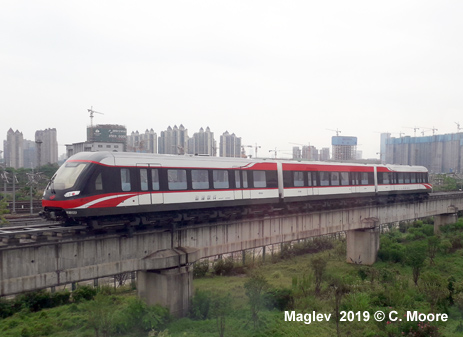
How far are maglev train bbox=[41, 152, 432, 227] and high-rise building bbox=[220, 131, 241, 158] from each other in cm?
6102

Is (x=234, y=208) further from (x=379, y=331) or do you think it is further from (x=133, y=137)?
(x=133, y=137)

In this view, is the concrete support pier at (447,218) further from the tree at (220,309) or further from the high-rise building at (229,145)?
the high-rise building at (229,145)

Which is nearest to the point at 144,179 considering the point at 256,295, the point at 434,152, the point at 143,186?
the point at 143,186

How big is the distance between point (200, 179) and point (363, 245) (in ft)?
58.8

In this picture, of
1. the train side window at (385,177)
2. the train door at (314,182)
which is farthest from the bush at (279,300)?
the train side window at (385,177)

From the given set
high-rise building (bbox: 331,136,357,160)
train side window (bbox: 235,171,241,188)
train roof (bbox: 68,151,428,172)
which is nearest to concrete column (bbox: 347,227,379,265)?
train roof (bbox: 68,151,428,172)

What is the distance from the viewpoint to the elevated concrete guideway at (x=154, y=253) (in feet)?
39.4

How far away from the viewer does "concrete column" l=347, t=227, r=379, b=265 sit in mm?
29484

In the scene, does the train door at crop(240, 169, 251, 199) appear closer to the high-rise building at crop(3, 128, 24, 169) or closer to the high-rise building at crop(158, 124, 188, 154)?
the high-rise building at crop(158, 124, 188, 154)

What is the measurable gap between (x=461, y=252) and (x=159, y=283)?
27121mm

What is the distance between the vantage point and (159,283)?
1647cm

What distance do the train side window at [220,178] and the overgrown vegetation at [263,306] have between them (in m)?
4.85

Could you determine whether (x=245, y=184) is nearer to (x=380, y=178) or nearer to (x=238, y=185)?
(x=238, y=185)

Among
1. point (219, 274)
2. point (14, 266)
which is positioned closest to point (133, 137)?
point (219, 274)
